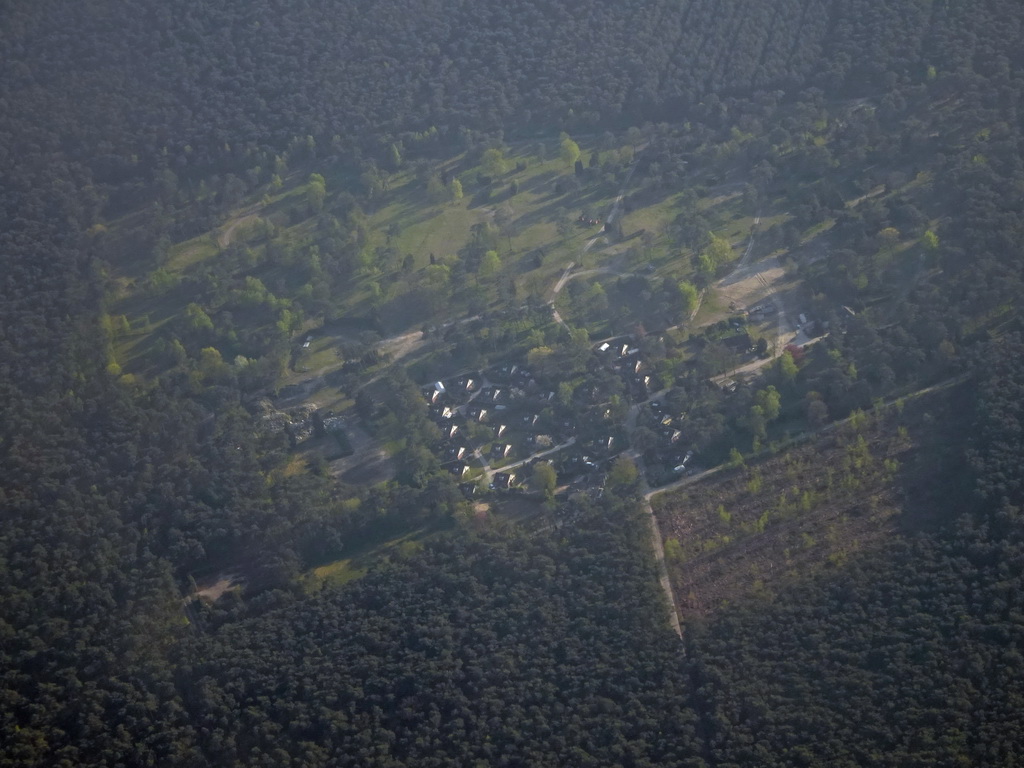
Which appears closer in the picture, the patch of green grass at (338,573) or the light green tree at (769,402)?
the patch of green grass at (338,573)

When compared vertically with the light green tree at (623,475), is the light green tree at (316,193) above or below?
above

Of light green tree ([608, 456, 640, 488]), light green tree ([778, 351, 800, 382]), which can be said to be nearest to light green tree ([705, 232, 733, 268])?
light green tree ([778, 351, 800, 382])

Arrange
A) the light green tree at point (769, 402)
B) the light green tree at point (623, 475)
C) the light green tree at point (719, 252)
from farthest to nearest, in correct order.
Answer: the light green tree at point (719, 252) < the light green tree at point (769, 402) < the light green tree at point (623, 475)

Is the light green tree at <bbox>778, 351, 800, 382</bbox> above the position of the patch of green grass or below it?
above

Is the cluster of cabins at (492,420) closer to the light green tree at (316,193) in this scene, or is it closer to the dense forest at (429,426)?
the dense forest at (429,426)

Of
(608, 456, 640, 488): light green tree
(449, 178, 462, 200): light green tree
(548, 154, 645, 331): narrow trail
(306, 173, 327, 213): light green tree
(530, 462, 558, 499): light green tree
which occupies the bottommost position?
(608, 456, 640, 488): light green tree

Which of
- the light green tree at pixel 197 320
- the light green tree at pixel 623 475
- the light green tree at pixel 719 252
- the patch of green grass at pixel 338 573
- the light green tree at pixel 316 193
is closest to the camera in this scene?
the patch of green grass at pixel 338 573

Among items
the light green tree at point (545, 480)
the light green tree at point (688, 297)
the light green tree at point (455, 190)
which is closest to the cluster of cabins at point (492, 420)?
the light green tree at point (545, 480)

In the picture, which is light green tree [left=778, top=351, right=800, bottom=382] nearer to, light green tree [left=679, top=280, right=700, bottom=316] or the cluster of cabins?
light green tree [left=679, top=280, right=700, bottom=316]

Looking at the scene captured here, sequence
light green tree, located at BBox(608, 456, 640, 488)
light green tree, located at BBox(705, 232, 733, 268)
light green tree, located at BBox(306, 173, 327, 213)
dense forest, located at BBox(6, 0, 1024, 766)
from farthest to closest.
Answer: light green tree, located at BBox(306, 173, 327, 213), light green tree, located at BBox(705, 232, 733, 268), light green tree, located at BBox(608, 456, 640, 488), dense forest, located at BBox(6, 0, 1024, 766)

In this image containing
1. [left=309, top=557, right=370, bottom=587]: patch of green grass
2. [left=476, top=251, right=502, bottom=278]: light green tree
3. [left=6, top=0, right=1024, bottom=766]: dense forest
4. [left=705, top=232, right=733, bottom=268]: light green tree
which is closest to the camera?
[left=6, top=0, right=1024, bottom=766]: dense forest
